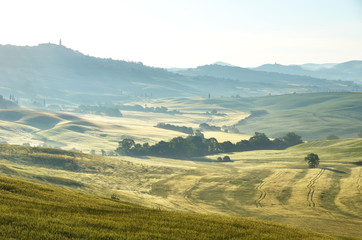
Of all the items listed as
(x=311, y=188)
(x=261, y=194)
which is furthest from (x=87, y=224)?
(x=311, y=188)

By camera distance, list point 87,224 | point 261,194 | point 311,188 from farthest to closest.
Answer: point 311,188, point 261,194, point 87,224

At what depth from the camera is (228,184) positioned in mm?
115875

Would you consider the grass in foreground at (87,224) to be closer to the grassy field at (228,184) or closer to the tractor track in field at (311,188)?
the grassy field at (228,184)

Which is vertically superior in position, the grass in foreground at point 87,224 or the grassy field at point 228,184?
the grass in foreground at point 87,224

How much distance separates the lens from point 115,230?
24812mm

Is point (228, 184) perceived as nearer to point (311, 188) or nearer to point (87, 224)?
point (311, 188)

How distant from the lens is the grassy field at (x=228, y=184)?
3103 inches

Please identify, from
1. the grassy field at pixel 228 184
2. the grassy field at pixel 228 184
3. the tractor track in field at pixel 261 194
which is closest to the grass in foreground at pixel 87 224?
the grassy field at pixel 228 184

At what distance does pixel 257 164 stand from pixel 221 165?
641 inches

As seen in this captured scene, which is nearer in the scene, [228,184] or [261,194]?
[261,194]

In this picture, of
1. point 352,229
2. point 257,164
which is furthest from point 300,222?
point 257,164

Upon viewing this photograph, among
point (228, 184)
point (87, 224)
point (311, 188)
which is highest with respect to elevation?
point (87, 224)

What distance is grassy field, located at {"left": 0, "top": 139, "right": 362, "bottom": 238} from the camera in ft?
259

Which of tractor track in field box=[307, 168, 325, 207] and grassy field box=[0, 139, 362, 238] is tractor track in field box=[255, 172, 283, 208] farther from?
tractor track in field box=[307, 168, 325, 207]
